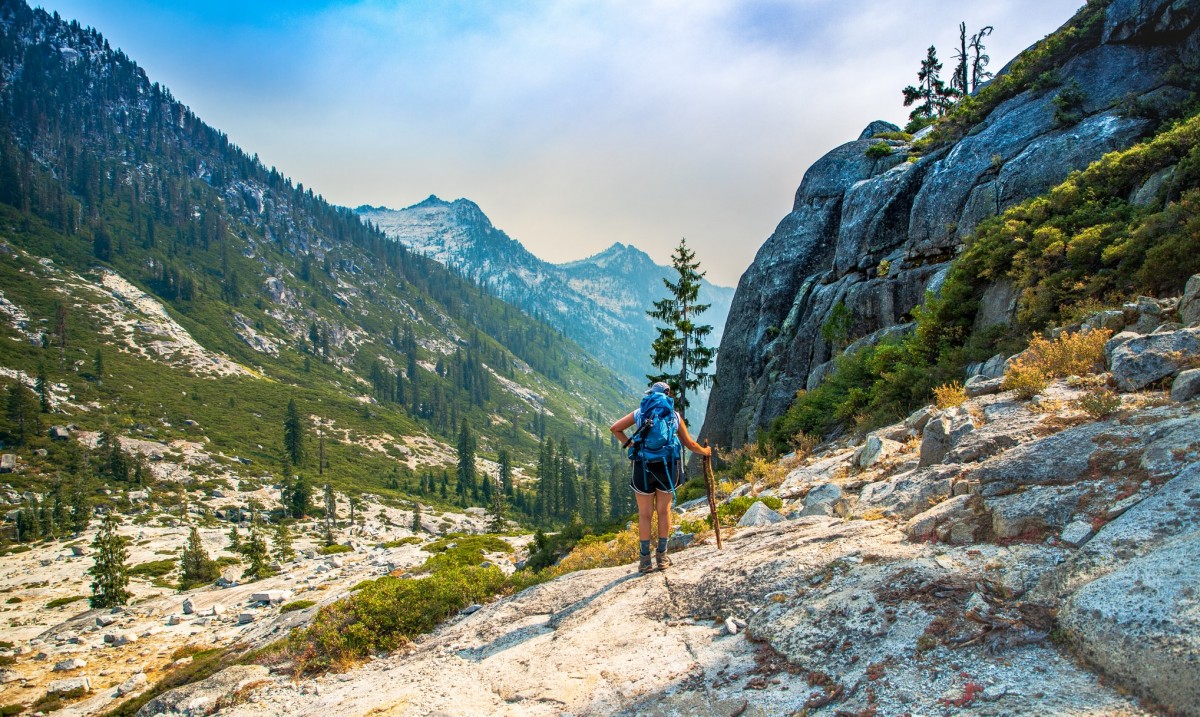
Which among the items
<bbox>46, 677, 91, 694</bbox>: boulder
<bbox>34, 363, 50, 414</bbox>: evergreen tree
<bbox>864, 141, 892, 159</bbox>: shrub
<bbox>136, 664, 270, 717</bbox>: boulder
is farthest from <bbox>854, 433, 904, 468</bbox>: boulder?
<bbox>34, 363, 50, 414</bbox>: evergreen tree

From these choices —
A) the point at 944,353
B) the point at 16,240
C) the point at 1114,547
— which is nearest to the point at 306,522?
the point at 944,353

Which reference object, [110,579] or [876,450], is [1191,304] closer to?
[876,450]

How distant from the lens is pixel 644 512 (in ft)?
30.6

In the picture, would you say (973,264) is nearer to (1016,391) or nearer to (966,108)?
(1016,391)

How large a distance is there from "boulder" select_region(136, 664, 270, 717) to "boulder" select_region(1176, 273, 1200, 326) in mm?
16050

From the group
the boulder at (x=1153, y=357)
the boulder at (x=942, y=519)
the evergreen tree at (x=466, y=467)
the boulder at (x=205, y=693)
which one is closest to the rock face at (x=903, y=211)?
the boulder at (x=1153, y=357)

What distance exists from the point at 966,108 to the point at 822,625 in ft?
105

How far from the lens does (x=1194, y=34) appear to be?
851 inches

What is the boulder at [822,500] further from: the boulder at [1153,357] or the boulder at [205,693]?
the boulder at [205,693]

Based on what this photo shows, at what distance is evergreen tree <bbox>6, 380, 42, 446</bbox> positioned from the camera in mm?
99875

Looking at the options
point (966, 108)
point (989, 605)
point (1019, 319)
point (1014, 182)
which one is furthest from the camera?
point (966, 108)

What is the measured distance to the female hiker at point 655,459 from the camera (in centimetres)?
920

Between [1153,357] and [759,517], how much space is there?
629 cm

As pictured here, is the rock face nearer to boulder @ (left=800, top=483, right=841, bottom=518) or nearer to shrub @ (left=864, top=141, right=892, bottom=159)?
shrub @ (left=864, top=141, right=892, bottom=159)
